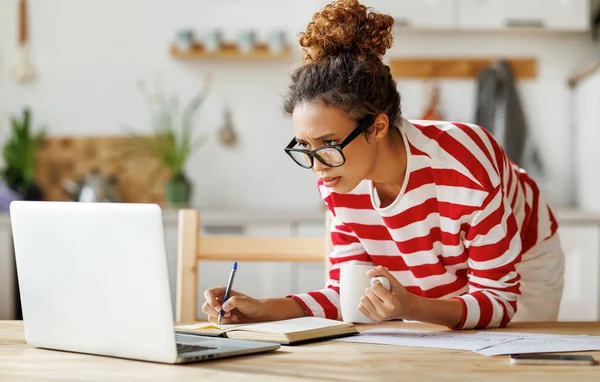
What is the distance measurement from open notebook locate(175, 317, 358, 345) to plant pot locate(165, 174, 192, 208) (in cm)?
246

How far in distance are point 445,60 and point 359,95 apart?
8.77 feet

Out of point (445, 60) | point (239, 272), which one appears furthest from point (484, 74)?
point (239, 272)

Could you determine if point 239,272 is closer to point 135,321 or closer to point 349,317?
point 349,317

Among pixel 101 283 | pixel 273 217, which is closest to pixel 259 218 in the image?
pixel 273 217

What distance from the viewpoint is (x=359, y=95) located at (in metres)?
1.59

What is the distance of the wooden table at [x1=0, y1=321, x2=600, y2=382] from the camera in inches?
43.2

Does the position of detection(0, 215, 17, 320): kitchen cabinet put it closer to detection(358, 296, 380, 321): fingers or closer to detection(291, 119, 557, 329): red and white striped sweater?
detection(291, 119, 557, 329): red and white striped sweater

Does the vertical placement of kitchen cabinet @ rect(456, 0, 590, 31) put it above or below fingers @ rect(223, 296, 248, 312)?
above

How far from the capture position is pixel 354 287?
148cm

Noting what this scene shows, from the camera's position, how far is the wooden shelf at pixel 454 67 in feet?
13.6

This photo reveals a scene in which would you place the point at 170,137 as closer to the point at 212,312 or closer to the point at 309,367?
the point at 212,312

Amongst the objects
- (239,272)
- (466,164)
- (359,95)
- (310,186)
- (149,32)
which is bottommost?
(239,272)

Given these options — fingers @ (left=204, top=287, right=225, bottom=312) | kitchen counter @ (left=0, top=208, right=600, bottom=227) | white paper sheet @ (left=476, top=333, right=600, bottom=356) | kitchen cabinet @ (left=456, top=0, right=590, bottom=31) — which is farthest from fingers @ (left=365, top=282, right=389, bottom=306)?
kitchen cabinet @ (left=456, top=0, right=590, bottom=31)

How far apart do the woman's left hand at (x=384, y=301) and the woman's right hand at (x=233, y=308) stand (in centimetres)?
23
